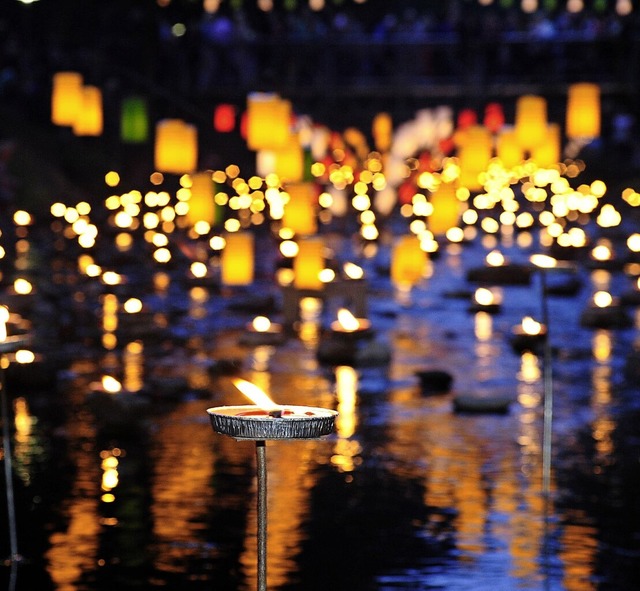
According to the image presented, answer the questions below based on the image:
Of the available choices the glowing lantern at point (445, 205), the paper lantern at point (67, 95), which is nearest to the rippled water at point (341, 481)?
the paper lantern at point (67, 95)

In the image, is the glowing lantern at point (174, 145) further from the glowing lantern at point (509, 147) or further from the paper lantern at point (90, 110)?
the glowing lantern at point (509, 147)

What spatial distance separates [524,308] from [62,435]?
31.8 feet

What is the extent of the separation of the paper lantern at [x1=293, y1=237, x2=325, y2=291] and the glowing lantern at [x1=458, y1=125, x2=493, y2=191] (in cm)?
1267

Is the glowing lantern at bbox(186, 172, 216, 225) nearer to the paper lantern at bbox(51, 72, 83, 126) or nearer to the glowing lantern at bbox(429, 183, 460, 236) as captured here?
the paper lantern at bbox(51, 72, 83, 126)

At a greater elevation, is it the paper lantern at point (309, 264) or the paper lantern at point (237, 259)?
the paper lantern at point (237, 259)

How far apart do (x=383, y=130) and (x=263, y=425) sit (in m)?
35.8

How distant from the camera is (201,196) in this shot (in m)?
23.7

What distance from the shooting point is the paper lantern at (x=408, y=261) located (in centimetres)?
2159

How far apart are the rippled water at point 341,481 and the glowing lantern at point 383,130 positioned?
24.5 metres

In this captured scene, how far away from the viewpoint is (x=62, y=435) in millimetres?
10836

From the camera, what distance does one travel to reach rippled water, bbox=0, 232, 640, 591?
7.33 meters

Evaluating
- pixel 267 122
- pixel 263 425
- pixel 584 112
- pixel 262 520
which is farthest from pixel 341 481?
pixel 584 112

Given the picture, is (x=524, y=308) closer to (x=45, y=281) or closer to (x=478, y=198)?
(x=45, y=281)

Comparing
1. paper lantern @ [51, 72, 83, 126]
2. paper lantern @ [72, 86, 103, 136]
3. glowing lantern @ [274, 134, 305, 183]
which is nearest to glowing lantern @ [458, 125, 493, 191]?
glowing lantern @ [274, 134, 305, 183]
